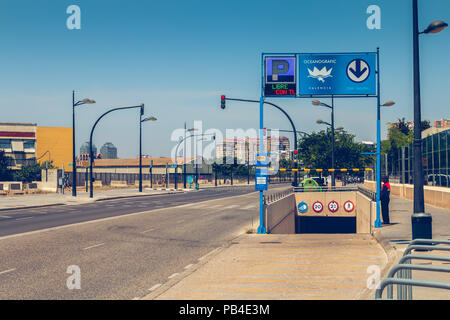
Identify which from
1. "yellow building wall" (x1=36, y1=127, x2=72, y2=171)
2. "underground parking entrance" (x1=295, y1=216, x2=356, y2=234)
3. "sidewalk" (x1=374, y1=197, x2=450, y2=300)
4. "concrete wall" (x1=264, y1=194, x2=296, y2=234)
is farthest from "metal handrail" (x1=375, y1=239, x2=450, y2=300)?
"yellow building wall" (x1=36, y1=127, x2=72, y2=171)

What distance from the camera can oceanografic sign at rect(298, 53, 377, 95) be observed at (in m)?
20.0

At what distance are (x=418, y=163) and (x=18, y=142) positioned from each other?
99719 millimetres

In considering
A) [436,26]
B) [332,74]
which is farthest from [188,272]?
[332,74]

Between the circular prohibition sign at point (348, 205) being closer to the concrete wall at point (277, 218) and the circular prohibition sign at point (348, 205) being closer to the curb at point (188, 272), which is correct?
the concrete wall at point (277, 218)

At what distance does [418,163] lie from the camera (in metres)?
13.4

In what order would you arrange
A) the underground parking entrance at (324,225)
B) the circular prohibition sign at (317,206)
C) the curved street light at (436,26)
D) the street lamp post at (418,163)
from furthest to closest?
1. the underground parking entrance at (324,225)
2. the circular prohibition sign at (317,206)
3. the street lamp post at (418,163)
4. the curved street light at (436,26)

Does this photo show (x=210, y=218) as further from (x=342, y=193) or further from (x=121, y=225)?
(x=342, y=193)

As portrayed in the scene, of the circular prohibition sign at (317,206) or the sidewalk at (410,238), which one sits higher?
the sidewalk at (410,238)

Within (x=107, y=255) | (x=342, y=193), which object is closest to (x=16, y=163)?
(x=342, y=193)

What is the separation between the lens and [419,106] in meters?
13.7

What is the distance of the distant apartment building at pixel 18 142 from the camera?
327 ft

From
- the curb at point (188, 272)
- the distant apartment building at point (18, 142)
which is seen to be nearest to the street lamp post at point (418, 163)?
Answer: the curb at point (188, 272)

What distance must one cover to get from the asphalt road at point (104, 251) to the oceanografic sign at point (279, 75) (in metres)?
6.01
